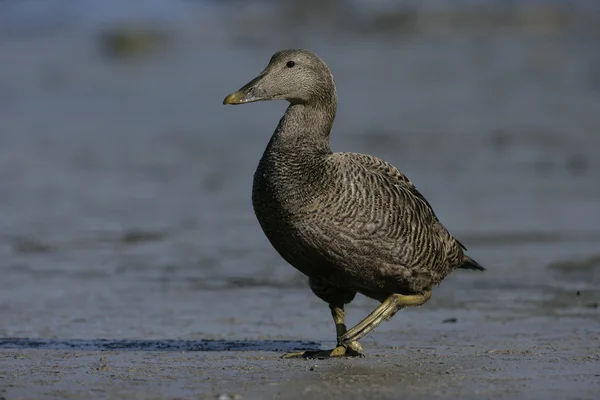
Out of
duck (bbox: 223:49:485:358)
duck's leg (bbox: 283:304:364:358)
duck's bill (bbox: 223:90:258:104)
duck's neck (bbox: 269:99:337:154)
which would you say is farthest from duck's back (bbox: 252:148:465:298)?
duck's bill (bbox: 223:90:258:104)

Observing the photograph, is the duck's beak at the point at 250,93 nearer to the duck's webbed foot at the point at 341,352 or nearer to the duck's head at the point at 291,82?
the duck's head at the point at 291,82

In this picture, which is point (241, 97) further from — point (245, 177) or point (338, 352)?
point (245, 177)

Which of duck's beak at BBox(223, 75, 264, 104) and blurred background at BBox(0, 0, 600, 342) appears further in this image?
blurred background at BBox(0, 0, 600, 342)

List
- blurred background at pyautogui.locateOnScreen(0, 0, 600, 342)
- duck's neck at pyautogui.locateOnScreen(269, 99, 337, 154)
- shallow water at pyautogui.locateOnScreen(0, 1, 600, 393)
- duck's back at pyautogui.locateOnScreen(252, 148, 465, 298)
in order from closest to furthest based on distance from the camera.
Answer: duck's back at pyautogui.locateOnScreen(252, 148, 465, 298) → duck's neck at pyautogui.locateOnScreen(269, 99, 337, 154) → shallow water at pyautogui.locateOnScreen(0, 1, 600, 393) → blurred background at pyautogui.locateOnScreen(0, 0, 600, 342)

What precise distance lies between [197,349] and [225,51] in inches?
711

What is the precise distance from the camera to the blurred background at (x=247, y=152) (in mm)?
8875

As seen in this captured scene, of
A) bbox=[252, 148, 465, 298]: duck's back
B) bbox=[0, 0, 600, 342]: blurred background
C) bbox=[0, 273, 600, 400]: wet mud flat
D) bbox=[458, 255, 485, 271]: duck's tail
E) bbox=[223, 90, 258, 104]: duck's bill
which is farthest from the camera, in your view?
bbox=[0, 0, 600, 342]: blurred background

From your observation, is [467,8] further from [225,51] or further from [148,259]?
[148,259]

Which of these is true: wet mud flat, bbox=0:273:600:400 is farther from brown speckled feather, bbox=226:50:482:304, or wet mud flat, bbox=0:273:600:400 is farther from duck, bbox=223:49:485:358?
brown speckled feather, bbox=226:50:482:304

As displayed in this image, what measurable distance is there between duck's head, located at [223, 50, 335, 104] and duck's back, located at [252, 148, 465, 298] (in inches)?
18.1

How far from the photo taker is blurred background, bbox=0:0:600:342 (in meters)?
8.88

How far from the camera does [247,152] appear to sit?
15570 millimetres

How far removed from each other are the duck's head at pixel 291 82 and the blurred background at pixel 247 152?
160 cm

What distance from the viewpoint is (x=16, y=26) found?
30016 millimetres
